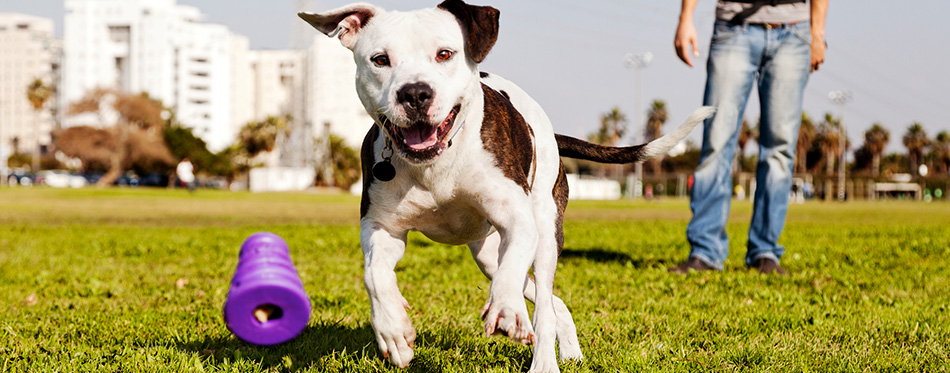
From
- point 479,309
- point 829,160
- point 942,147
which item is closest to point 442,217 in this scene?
point 479,309

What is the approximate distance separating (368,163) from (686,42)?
12.5ft

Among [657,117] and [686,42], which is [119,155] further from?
[686,42]

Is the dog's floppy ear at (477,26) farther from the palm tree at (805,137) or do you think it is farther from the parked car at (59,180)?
the palm tree at (805,137)

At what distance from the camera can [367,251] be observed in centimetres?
329

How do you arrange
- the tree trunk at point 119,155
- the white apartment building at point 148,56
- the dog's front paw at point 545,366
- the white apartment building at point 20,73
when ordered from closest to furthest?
1. the dog's front paw at point 545,366
2. the tree trunk at point 119,155
3. the white apartment building at point 148,56
4. the white apartment building at point 20,73

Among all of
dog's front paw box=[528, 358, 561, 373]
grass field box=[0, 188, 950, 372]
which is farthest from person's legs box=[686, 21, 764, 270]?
dog's front paw box=[528, 358, 561, 373]

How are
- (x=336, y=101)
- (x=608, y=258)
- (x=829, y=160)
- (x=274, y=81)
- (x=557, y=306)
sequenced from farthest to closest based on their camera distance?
(x=274, y=81)
(x=336, y=101)
(x=829, y=160)
(x=608, y=258)
(x=557, y=306)

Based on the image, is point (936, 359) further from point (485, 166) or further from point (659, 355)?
point (485, 166)

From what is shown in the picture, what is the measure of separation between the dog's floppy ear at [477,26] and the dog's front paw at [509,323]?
→ 101cm

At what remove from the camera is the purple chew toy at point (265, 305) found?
340 cm

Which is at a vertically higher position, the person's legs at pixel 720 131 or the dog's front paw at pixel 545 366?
the person's legs at pixel 720 131

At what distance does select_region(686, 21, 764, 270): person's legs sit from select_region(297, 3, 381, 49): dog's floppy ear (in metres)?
4.27

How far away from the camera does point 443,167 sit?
324 centimetres

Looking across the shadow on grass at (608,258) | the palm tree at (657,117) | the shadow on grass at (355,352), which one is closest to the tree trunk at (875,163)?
the palm tree at (657,117)
